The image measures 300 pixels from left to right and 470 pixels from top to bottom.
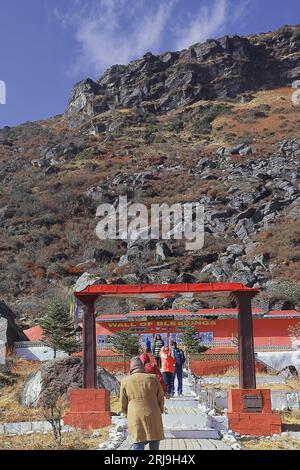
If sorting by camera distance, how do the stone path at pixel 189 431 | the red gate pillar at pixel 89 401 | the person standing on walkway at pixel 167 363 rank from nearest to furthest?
the stone path at pixel 189 431, the red gate pillar at pixel 89 401, the person standing on walkway at pixel 167 363

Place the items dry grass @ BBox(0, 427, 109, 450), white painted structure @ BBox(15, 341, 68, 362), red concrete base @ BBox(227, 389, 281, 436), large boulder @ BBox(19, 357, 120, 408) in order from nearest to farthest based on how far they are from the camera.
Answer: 1. dry grass @ BBox(0, 427, 109, 450)
2. red concrete base @ BBox(227, 389, 281, 436)
3. large boulder @ BBox(19, 357, 120, 408)
4. white painted structure @ BBox(15, 341, 68, 362)

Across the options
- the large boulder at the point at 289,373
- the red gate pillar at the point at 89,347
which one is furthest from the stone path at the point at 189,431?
the large boulder at the point at 289,373

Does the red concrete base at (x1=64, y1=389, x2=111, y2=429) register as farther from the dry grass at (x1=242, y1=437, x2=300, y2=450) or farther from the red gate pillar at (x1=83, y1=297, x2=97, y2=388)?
the dry grass at (x1=242, y1=437, x2=300, y2=450)

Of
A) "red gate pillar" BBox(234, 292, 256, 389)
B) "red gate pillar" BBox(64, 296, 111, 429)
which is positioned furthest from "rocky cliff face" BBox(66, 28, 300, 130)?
"red gate pillar" BBox(64, 296, 111, 429)

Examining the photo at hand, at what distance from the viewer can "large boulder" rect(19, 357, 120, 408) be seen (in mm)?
13459

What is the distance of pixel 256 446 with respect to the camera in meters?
8.69

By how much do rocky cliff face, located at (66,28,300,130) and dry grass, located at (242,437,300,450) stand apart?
86753 mm

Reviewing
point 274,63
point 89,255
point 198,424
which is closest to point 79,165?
point 89,255

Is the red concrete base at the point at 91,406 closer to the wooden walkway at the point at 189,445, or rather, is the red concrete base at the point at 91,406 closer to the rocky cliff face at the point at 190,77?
the wooden walkway at the point at 189,445

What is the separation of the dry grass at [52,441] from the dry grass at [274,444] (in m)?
2.25

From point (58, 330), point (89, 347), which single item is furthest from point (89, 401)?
point (58, 330)

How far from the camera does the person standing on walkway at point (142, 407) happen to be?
5.59 metres

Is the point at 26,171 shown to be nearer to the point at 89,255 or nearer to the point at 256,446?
the point at 89,255

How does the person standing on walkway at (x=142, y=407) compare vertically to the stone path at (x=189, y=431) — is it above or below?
above
